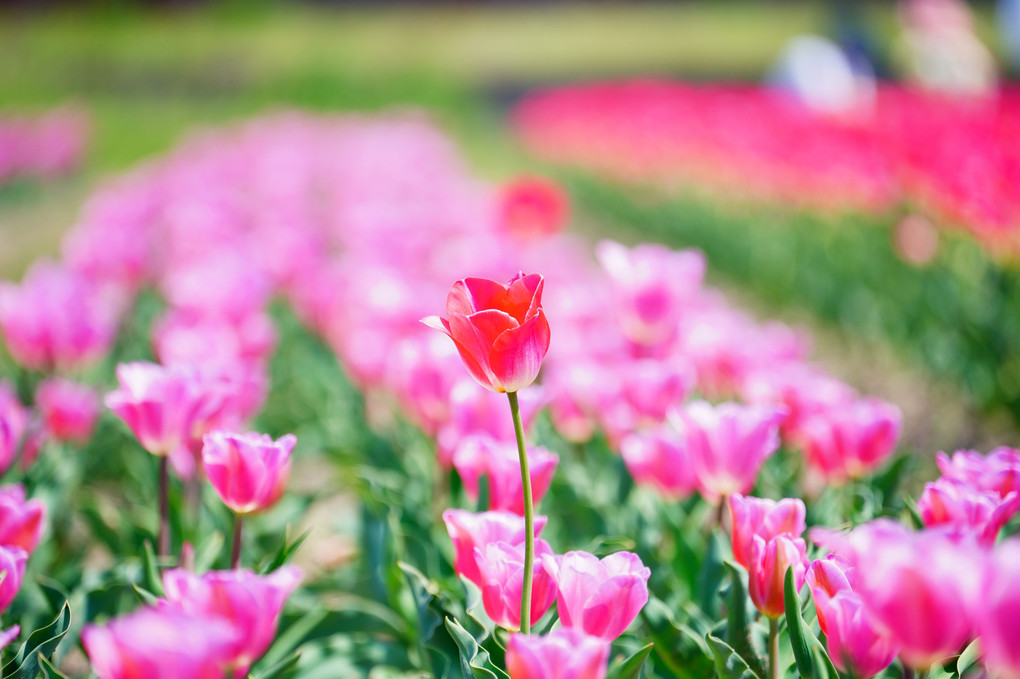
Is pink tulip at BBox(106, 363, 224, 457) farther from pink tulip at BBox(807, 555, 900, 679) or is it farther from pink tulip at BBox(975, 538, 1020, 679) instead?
pink tulip at BBox(975, 538, 1020, 679)

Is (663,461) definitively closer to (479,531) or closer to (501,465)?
(501,465)

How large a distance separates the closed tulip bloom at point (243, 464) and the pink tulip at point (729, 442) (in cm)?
50

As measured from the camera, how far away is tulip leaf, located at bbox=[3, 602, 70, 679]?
0.85 m

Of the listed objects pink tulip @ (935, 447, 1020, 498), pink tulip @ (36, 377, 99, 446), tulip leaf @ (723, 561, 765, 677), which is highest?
pink tulip @ (935, 447, 1020, 498)

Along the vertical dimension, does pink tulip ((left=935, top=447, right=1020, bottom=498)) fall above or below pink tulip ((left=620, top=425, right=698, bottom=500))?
above

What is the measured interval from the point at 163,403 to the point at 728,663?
0.72 metres

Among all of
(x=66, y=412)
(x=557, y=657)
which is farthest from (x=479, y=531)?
(x=66, y=412)

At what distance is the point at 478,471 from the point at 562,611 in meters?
0.33

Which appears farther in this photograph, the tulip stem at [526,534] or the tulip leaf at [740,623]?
the tulip leaf at [740,623]

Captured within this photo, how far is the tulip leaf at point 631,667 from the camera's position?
0.79 m

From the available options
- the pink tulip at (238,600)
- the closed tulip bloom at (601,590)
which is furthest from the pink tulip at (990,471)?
the pink tulip at (238,600)

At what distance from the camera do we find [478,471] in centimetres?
106

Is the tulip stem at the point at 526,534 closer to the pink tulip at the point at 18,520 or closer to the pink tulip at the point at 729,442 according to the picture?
the pink tulip at the point at 729,442

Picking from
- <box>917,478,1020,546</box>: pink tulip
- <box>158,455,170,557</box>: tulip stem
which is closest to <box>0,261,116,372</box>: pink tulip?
<box>158,455,170,557</box>: tulip stem
